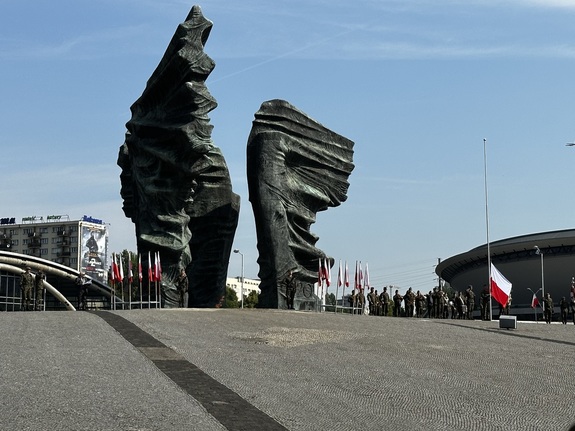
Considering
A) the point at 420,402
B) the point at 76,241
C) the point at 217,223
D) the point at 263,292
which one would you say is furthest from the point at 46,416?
the point at 76,241

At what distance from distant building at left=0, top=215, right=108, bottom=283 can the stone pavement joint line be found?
12930cm

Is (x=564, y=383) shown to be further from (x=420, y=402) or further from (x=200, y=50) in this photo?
(x=200, y=50)

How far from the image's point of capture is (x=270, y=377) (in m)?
18.0

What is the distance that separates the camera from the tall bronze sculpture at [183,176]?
43.4 meters

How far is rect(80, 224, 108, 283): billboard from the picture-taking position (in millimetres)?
149625

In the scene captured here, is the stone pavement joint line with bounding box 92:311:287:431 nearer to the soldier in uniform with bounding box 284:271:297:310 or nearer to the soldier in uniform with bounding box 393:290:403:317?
the soldier in uniform with bounding box 284:271:297:310

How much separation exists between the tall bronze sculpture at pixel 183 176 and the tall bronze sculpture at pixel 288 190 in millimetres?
2393

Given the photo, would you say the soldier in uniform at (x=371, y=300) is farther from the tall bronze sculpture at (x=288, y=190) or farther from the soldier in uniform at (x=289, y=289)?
the soldier in uniform at (x=289, y=289)

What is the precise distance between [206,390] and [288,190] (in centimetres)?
2869

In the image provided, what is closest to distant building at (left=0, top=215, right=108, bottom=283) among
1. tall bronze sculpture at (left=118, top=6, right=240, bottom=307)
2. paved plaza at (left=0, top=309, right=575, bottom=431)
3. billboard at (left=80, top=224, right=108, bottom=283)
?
billboard at (left=80, top=224, right=108, bottom=283)

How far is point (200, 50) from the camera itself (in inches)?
1710

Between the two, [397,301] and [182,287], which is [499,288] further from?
[182,287]

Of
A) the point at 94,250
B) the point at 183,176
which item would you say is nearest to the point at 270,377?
the point at 183,176

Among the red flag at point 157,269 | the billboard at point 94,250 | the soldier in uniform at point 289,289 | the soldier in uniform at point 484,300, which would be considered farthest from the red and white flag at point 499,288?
the billboard at point 94,250
